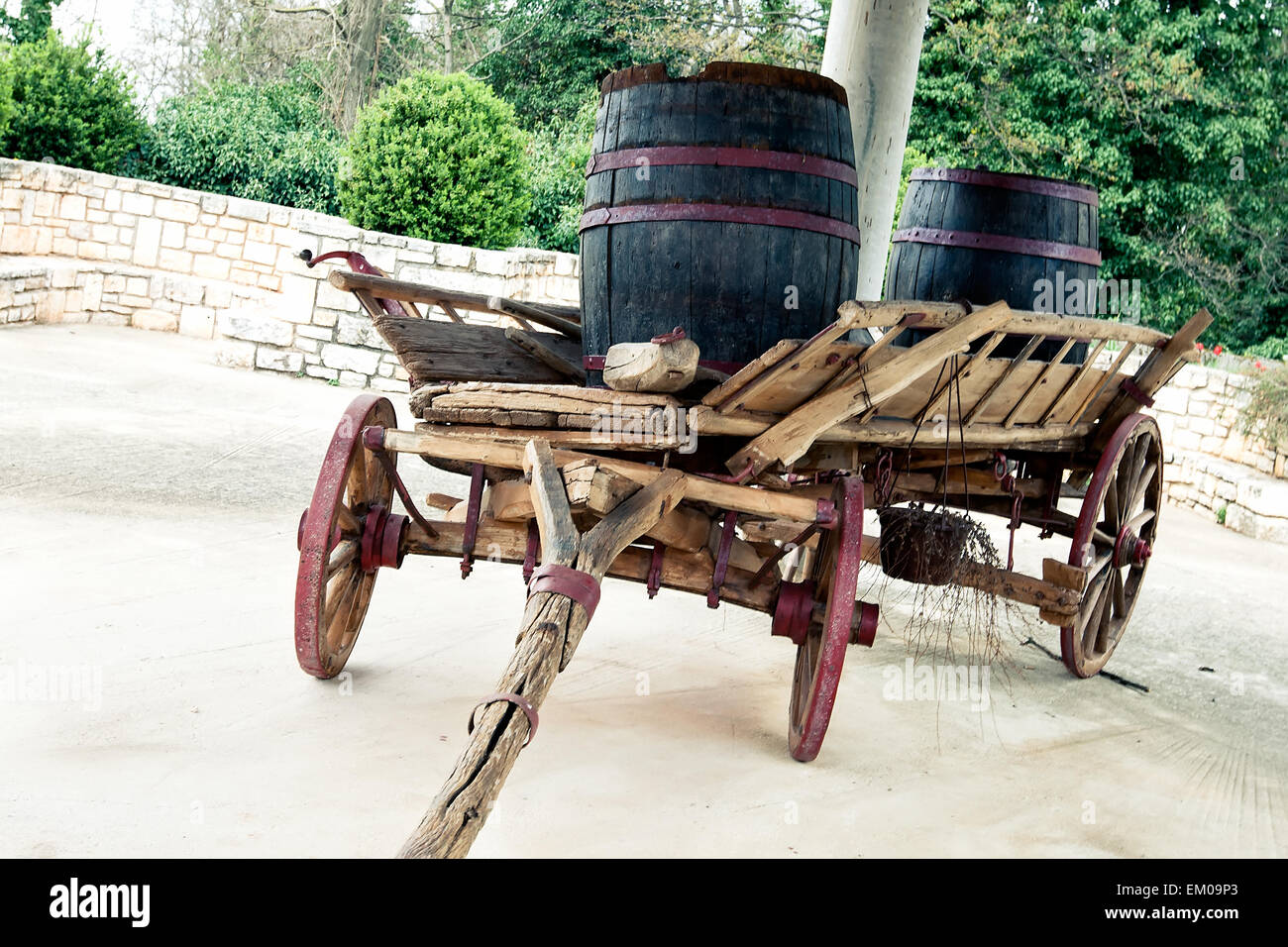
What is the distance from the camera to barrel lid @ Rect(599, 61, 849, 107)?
9.91ft

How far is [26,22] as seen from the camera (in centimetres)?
1599

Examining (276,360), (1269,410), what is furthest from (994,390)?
(276,360)

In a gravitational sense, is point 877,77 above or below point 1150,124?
below

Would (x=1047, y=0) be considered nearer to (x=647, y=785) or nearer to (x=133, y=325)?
(x=133, y=325)

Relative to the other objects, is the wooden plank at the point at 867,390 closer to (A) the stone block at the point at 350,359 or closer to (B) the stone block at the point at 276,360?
(A) the stone block at the point at 350,359

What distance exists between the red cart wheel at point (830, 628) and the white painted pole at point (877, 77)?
224cm

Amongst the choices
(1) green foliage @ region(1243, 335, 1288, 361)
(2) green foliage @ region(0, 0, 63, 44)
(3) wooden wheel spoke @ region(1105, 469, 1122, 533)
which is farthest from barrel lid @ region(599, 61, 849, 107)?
(2) green foliage @ region(0, 0, 63, 44)

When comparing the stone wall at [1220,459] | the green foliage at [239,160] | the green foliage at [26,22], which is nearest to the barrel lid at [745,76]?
the stone wall at [1220,459]

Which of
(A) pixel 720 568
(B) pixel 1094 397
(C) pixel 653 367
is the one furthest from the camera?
(B) pixel 1094 397

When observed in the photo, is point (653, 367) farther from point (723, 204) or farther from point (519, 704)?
point (519, 704)

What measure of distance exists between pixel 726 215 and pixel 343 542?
1.43 metres

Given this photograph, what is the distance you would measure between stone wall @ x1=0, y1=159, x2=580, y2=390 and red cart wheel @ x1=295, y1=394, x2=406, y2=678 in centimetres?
595

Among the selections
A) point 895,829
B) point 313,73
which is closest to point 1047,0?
point 313,73

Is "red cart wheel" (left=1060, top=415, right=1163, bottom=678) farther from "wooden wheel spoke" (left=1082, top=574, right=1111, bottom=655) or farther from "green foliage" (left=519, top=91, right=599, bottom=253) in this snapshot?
"green foliage" (left=519, top=91, right=599, bottom=253)
